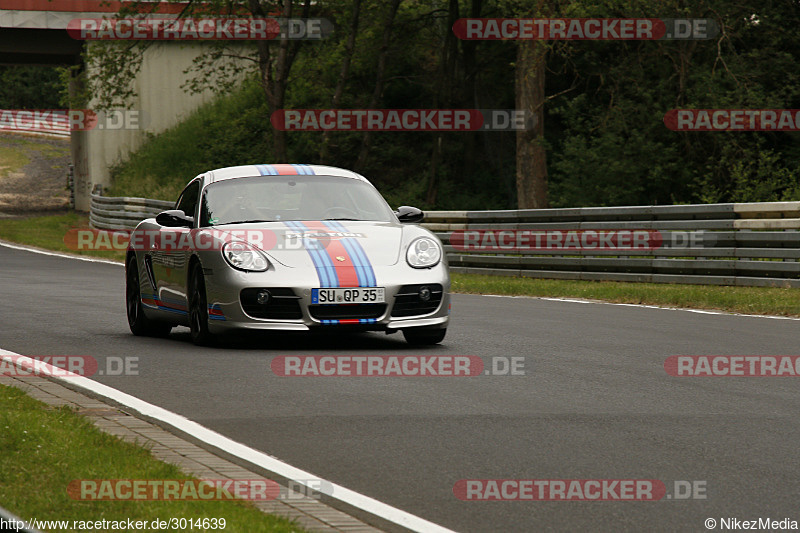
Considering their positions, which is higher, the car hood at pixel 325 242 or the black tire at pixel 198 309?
the car hood at pixel 325 242

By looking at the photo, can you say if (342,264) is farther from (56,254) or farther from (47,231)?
(47,231)

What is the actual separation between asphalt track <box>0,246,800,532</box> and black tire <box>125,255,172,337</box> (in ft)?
0.55

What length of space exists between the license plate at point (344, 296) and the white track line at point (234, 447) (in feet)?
6.52

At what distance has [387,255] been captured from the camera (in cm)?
998

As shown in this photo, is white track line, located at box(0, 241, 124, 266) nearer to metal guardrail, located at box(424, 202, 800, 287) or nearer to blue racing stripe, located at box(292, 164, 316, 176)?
metal guardrail, located at box(424, 202, 800, 287)

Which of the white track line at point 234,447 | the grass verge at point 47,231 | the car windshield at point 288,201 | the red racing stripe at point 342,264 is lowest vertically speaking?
the grass verge at point 47,231

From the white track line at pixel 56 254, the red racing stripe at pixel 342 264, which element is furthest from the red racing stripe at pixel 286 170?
the white track line at pixel 56 254

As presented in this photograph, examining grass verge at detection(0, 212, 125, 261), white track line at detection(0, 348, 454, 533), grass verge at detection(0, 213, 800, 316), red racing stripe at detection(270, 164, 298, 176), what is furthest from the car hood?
grass verge at detection(0, 212, 125, 261)

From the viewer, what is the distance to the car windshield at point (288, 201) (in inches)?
421

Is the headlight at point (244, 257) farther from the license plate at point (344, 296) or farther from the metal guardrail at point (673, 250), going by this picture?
the metal guardrail at point (673, 250)

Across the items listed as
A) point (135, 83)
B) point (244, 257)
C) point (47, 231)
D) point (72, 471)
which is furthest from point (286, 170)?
point (135, 83)

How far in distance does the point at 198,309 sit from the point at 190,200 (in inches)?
60.2

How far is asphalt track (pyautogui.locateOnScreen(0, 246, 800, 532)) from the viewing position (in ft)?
16.9

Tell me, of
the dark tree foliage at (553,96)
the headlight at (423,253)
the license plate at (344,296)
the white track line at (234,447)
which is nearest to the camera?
the white track line at (234,447)
